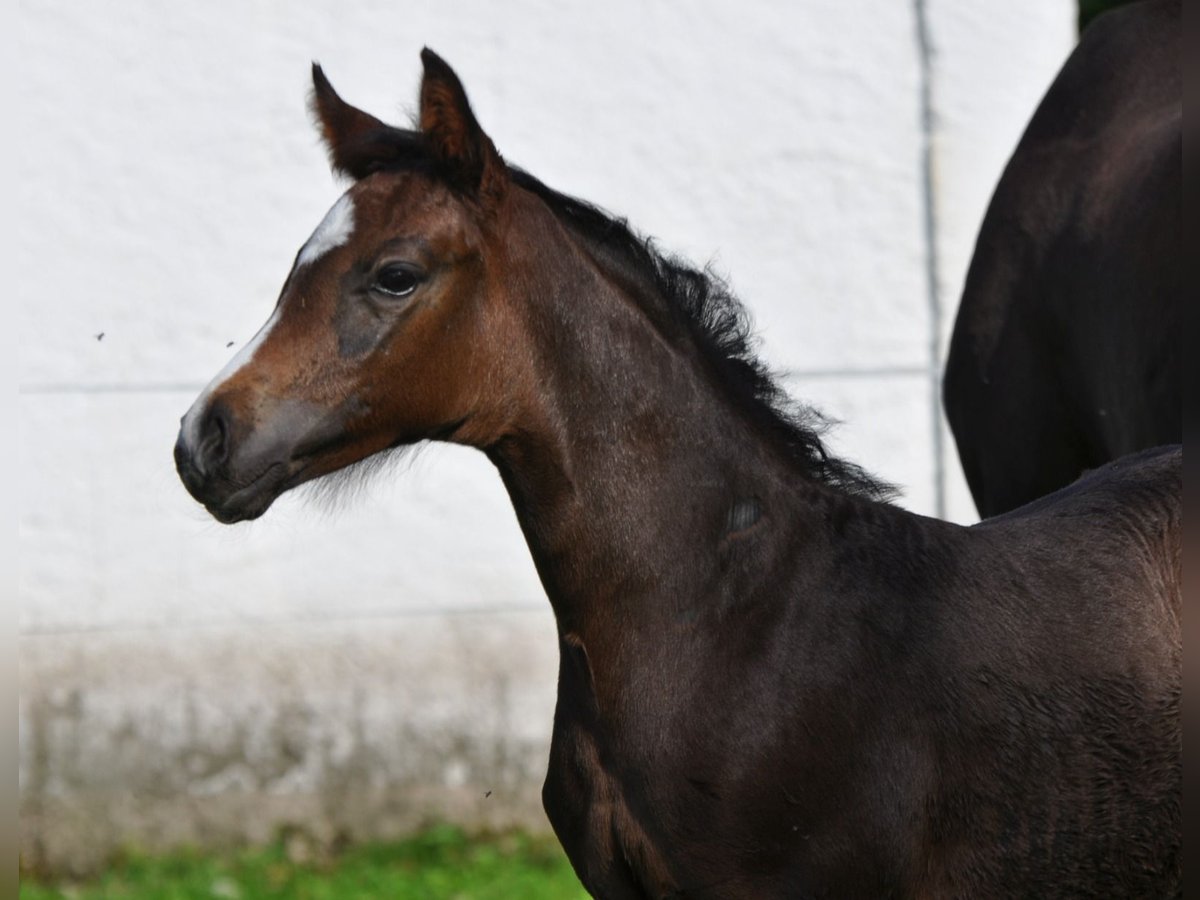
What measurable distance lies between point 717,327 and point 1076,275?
71.2 inches

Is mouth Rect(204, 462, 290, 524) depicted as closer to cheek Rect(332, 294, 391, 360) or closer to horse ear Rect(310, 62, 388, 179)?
cheek Rect(332, 294, 391, 360)

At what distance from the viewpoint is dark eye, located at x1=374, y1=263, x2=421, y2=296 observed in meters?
2.87

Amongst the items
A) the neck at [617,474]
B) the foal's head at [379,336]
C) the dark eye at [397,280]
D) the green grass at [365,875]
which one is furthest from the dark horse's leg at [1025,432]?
the dark eye at [397,280]

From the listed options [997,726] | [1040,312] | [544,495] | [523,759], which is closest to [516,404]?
[544,495]

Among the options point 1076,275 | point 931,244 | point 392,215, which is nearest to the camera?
point 392,215

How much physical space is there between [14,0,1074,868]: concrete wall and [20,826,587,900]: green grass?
0.32ft

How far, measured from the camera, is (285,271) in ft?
18.9

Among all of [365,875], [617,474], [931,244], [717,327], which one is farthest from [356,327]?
[931,244]

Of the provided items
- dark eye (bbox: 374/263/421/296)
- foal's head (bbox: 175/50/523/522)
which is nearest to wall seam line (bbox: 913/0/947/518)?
foal's head (bbox: 175/50/523/522)

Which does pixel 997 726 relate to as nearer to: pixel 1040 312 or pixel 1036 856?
pixel 1036 856

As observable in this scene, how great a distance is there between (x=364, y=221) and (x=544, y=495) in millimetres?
597

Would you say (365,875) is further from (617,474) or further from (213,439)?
(213,439)

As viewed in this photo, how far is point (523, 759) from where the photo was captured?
590cm

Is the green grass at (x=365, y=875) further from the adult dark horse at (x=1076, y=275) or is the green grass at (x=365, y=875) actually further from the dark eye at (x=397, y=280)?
the dark eye at (x=397, y=280)
